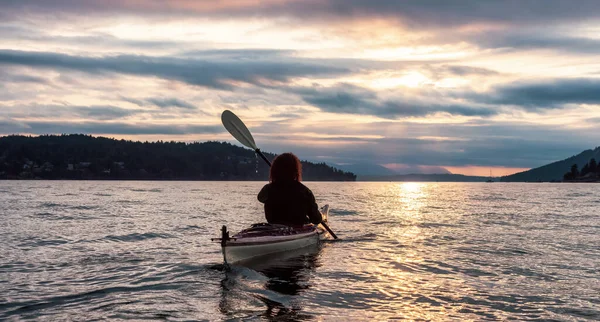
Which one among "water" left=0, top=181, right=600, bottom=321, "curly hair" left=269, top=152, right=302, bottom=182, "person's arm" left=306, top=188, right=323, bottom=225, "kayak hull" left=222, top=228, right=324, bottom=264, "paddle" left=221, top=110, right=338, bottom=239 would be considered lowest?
"water" left=0, top=181, right=600, bottom=321

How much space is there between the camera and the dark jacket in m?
15.0

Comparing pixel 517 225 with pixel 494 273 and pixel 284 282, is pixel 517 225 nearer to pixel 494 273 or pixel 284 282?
pixel 494 273

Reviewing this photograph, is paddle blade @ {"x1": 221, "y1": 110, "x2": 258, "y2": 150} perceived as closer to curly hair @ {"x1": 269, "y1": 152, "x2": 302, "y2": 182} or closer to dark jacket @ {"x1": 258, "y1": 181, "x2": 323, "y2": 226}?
dark jacket @ {"x1": 258, "y1": 181, "x2": 323, "y2": 226}

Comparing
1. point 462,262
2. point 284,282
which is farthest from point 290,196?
point 462,262

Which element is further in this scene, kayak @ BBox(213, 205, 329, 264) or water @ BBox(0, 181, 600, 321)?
kayak @ BBox(213, 205, 329, 264)

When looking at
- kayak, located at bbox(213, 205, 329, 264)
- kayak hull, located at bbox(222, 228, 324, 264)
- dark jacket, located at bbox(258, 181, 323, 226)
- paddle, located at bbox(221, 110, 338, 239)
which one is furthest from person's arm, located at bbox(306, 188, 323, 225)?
paddle, located at bbox(221, 110, 338, 239)

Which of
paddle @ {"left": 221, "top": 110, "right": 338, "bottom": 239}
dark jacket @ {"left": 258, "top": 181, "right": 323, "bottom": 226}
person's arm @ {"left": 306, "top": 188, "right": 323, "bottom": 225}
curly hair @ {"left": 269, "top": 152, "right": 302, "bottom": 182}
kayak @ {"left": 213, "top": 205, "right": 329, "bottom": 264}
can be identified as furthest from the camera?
paddle @ {"left": 221, "top": 110, "right": 338, "bottom": 239}

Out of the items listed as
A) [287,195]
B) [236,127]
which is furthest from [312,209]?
[236,127]

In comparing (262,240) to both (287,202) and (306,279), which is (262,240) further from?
(306,279)

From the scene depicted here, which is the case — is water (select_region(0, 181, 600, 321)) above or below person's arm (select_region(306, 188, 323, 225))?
below

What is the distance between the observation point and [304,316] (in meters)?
8.93

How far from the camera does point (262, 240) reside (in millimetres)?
14102

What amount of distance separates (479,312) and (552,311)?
1531 millimetres

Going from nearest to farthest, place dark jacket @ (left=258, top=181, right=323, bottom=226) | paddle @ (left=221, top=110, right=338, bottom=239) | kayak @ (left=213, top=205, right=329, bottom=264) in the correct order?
kayak @ (left=213, top=205, right=329, bottom=264) < dark jacket @ (left=258, top=181, right=323, bottom=226) < paddle @ (left=221, top=110, right=338, bottom=239)
